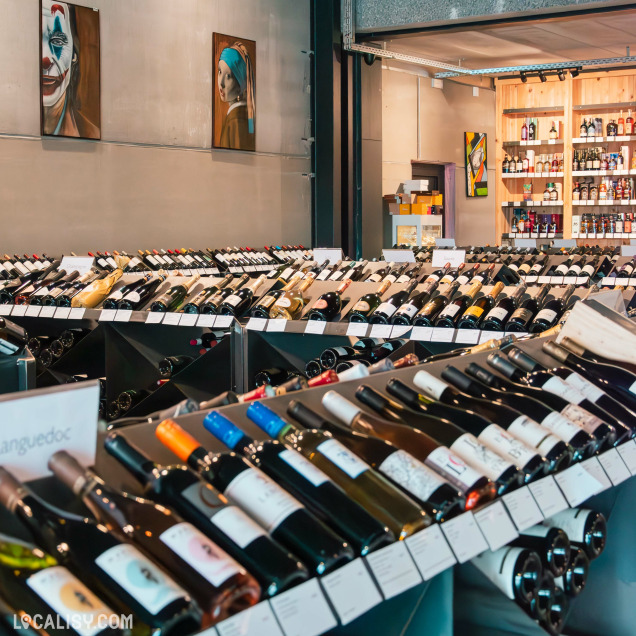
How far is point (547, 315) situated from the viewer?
3912 mm

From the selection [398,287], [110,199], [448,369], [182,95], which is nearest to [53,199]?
[110,199]

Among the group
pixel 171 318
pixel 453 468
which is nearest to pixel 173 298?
pixel 171 318

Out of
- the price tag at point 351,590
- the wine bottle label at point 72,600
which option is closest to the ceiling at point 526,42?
the price tag at point 351,590

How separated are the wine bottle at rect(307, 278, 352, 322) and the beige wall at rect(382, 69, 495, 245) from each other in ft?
27.8

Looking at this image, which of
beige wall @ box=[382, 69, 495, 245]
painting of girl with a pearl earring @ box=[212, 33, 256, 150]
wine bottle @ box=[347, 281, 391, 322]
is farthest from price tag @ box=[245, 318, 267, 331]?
beige wall @ box=[382, 69, 495, 245]

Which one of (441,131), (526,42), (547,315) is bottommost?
(547,315)

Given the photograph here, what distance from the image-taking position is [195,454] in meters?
1.40

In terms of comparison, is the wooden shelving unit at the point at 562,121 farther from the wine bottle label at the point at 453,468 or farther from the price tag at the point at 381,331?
the wine bottle label at the point at 453,468

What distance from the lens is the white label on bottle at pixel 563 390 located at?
2.07 m

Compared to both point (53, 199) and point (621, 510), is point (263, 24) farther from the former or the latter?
point (621, 510)

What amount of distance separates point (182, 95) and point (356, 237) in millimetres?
3286

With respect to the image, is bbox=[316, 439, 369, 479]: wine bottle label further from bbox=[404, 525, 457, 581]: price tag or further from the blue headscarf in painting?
the blue headscarf in painting

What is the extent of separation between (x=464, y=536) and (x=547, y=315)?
2.60 meters

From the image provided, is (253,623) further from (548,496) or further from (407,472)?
(548,496)
